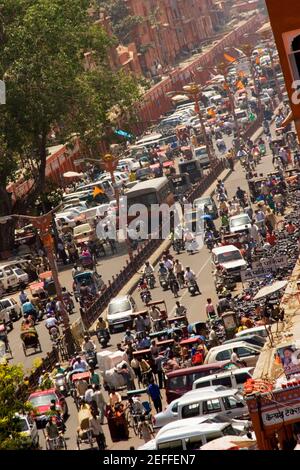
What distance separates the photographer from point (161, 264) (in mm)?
44125

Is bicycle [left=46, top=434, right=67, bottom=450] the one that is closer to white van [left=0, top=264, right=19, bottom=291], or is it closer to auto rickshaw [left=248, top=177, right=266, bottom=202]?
white van [left=0, top=264, right=19, bottom=291]

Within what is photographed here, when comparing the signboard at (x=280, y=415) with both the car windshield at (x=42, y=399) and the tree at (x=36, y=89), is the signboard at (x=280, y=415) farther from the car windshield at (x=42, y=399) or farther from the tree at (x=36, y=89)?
the tree at (x=36, y=89)

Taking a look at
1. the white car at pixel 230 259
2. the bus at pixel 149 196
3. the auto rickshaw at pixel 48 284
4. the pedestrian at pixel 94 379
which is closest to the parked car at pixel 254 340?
the pedestrian at pixel 94 379

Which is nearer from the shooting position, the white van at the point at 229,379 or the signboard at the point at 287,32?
the signboard at the point at 287,32

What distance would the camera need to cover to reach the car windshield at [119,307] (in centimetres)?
3950

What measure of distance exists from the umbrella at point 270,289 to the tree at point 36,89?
2787 cm

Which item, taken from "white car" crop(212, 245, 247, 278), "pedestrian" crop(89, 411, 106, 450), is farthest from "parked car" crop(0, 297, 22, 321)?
"pedestrian" crop(89, 411, 106, 450)

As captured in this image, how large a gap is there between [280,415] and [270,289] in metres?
12.4

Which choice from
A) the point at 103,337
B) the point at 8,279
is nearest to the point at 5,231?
the point at 8,279

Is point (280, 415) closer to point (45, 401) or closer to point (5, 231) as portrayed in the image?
point (45, 401)

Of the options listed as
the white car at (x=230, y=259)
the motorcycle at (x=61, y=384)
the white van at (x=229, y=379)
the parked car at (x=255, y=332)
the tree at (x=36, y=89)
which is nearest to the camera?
the white van at (x=229, y=379)

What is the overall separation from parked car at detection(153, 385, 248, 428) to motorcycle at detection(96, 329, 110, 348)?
40.8ft

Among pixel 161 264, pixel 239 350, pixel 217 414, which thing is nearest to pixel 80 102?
pixel 161 264
